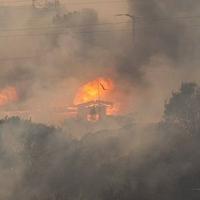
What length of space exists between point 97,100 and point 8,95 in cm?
266

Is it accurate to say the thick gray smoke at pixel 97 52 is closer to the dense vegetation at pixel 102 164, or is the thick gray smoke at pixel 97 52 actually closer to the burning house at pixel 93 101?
the burning house at pixel 93 101

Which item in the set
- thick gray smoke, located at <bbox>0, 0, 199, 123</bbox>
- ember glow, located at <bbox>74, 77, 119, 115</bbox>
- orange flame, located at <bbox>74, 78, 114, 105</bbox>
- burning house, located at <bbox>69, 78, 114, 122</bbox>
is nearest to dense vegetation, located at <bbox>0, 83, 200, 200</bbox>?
thick gray smoke, located at <bbox>0, 0, 199, 123</bbox>

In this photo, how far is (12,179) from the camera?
13.8 metres

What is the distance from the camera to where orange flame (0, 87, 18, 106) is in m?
18.5

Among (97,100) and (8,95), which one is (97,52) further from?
(8,95)

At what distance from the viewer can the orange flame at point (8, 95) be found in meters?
18.5

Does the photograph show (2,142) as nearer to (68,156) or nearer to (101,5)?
(68,156)

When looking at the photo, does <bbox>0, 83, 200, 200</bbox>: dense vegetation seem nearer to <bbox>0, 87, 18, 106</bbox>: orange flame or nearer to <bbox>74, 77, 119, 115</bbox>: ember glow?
<bbox>74, 77, 119, 115</bbox>: ember glow

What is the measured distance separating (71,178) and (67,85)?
449 cm

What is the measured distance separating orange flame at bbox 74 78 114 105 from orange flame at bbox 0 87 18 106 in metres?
1.80

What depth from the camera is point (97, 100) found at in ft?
62.2

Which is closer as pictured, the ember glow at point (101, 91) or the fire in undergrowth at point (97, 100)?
the fire in undergrowth at point (97, 100)

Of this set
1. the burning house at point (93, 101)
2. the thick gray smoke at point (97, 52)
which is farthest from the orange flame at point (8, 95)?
the burning house at point (93, 101)

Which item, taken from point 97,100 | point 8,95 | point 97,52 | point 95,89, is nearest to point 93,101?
point 97,100
